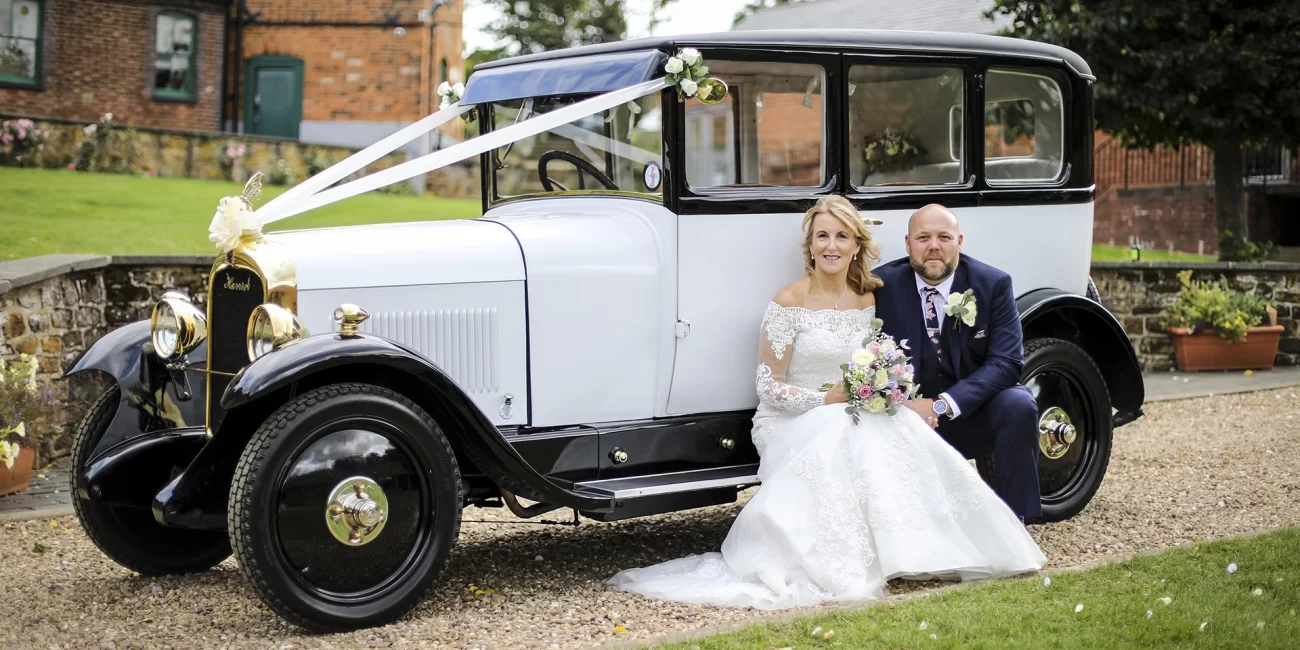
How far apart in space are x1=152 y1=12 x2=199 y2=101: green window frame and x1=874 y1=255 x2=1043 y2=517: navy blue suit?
18.9m

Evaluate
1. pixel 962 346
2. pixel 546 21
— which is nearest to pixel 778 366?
pixel 962 346

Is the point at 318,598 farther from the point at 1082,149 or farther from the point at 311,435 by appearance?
the point at 1082,149

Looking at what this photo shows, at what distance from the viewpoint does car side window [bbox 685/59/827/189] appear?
524cm

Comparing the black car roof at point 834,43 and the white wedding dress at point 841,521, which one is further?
the black car roof at point 834,43

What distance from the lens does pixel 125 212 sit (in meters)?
12.7

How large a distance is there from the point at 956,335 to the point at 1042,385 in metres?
0.84

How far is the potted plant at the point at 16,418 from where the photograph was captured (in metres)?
6.34

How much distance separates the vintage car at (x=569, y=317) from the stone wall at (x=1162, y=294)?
561 cm

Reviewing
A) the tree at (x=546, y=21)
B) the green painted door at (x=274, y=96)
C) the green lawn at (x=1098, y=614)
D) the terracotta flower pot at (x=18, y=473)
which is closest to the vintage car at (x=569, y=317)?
the green lawn at (x=1098, y=614)

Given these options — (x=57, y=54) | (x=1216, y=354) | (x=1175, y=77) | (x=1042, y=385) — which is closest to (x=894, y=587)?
(x=1042, y=385)

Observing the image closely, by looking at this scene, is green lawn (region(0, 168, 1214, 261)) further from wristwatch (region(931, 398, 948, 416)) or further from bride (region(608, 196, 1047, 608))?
wristwatch (region(931, 398, 948, 416))

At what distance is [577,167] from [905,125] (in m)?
1.47

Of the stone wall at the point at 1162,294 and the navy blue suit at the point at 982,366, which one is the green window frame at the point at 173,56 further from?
the navy blue suit at the point at 982,366

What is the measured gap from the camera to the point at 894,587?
4.80m
